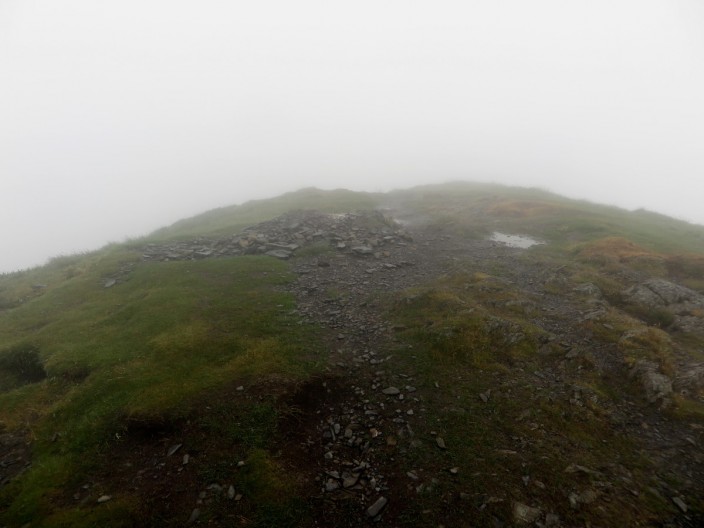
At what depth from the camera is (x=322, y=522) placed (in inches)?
425

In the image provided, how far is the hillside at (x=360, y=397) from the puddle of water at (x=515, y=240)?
8724 millimetres

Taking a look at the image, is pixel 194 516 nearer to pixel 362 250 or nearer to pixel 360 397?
pixel 360 397

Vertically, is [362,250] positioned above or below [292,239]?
below

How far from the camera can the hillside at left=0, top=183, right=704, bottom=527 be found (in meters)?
11.3

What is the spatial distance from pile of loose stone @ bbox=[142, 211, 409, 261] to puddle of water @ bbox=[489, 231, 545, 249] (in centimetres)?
1156

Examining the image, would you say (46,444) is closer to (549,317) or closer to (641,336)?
(549,317)

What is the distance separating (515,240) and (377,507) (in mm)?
38801

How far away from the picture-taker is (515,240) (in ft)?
142

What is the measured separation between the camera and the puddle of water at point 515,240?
135 feet

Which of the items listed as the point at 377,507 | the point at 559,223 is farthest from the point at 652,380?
the point at 559,223

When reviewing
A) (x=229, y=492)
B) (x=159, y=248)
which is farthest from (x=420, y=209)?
(x=229, y=492)

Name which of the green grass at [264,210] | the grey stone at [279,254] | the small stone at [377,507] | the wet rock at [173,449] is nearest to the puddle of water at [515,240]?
the green grass at [264,210]

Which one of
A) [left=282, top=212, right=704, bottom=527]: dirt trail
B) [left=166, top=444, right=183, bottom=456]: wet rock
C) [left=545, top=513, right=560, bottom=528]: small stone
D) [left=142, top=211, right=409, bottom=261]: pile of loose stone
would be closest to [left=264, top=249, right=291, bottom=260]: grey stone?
[left=142, top=211, right=409, bottom=261]: pile of loose stone

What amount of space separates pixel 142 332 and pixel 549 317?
2529 cm
